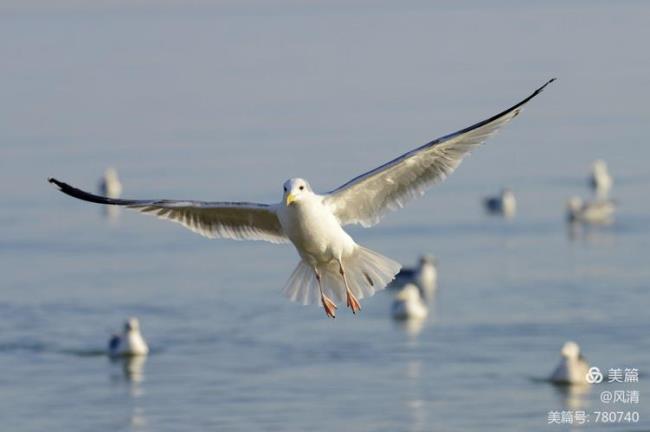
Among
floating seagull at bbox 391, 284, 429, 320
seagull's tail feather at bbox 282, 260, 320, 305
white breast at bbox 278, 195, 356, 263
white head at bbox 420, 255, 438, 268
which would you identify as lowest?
seagull's tail feather at bbox 282, 260, 320, 305

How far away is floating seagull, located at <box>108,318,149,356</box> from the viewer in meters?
20.2

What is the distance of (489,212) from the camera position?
2748cm

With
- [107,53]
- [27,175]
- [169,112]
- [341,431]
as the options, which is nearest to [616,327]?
[341,431]

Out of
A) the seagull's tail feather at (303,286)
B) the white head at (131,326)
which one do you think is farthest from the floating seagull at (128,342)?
the seagull's tail feather at (303,286)

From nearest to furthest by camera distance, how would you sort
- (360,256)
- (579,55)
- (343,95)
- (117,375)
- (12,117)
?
(360,256) < (117,375) < (12,117) < (343,95) < (579,55)

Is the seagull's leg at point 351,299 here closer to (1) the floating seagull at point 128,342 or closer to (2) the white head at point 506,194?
(1) the floating seagull at point 128,342

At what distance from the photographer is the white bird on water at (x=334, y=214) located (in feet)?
41.1

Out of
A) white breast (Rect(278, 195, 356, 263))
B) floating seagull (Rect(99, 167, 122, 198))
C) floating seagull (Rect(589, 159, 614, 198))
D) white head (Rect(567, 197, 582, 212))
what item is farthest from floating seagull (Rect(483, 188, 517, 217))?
white breast (Rect(278, 195, 356, 263))

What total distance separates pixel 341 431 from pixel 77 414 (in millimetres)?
2821

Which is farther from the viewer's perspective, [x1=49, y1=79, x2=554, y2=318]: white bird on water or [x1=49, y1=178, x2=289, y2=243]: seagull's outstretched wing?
[x1=49, y1=178, x2=289, y2=243]: seagull's outstretched wing

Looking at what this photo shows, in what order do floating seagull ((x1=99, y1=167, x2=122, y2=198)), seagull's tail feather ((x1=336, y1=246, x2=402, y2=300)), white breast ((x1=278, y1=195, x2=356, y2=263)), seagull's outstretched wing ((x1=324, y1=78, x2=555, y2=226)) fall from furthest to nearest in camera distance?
1. floating seagull ((x1=99, y1=167, x2=122, y2=198))
2. seagull's tail feather ((x1=336, y1=246, x2=402, y2=300))
3. seagull's outstretched wing ((x1=324, y1=78, x2=555, y2=226))
4. white breast ((x1=278, y1=195, x2=356, y2=263))

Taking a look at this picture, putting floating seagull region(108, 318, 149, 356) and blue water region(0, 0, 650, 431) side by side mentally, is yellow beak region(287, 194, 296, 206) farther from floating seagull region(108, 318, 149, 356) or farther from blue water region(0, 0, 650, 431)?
floating seagull region(108, 318, 149, 356)

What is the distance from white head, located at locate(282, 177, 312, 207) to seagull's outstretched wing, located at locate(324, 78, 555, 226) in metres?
0.34

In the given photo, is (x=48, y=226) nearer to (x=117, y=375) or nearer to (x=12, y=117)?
(x=117, y=375)
